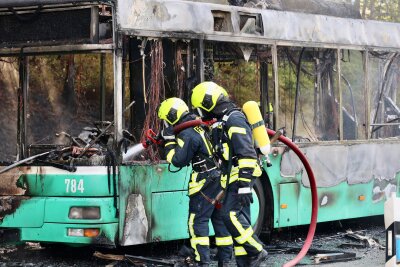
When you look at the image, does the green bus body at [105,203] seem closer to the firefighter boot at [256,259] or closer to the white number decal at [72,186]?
the white number decal at [72,186]

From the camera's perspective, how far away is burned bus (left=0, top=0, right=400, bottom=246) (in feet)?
30.3

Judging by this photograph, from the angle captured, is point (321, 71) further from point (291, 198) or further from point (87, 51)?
point (87, 51)

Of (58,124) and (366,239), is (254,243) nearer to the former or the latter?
(58,124)

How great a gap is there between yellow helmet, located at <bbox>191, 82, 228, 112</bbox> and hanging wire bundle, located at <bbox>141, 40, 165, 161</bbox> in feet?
2.93

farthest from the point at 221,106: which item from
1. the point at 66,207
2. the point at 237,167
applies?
the point at 66,207

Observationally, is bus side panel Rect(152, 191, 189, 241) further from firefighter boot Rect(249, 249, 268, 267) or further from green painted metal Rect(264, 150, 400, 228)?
green painted metal Rect(264, 150, 400, 228)

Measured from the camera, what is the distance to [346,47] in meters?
12.1

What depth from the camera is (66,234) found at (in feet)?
30.4

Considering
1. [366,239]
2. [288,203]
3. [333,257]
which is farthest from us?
[366,239]

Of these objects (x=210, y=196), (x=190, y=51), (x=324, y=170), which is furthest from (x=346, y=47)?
(x=210, y=196)

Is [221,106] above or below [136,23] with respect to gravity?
below

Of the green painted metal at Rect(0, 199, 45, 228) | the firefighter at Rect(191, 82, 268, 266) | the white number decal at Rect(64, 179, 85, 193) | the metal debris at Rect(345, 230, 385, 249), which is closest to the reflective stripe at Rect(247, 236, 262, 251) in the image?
the firefighter at Rect(191, 82, 268, 266)

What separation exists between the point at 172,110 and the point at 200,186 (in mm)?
824

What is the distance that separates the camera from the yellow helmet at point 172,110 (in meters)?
9.27
